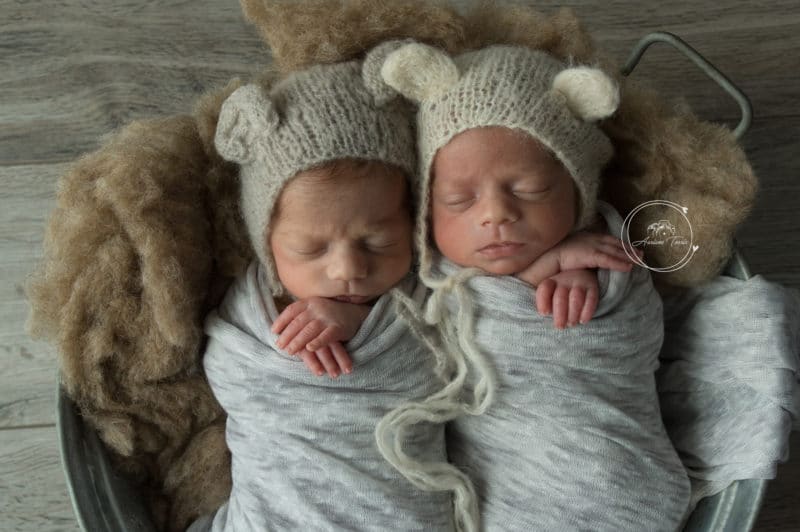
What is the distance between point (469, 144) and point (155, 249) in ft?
1.64

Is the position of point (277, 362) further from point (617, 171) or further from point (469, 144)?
point (617, 171)

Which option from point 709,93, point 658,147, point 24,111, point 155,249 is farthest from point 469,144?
point 24,111

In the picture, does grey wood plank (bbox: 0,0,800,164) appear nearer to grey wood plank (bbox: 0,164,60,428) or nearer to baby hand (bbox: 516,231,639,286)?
grey wood plank (bbox: 0,164,60,428)

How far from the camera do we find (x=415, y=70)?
1073 millimetres

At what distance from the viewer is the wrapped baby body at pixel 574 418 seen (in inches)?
42.9

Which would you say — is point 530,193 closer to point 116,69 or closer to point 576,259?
point 576,259

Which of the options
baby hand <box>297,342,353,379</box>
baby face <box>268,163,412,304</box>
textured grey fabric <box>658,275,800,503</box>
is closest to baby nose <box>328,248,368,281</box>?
baby face <box>268,163,412,304</box>

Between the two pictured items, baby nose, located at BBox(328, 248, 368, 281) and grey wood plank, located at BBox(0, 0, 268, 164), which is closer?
baby nose, located at BBox(328, 248, 368, 281)

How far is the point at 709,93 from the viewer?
4.88ft

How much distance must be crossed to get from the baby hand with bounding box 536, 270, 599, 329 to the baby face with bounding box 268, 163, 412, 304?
0.75 feet

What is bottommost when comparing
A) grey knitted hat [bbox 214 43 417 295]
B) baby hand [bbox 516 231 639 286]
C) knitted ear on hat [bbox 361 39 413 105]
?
baby hand [bbox 516 231 639 286]

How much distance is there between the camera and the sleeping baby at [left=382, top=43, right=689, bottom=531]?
1.06 meters

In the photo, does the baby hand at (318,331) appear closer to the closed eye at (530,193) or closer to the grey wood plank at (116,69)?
the closed eye at (530,193)

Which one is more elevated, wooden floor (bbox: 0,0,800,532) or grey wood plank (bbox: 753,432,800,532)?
wooden floor (bbox: 0,0,800,532)
